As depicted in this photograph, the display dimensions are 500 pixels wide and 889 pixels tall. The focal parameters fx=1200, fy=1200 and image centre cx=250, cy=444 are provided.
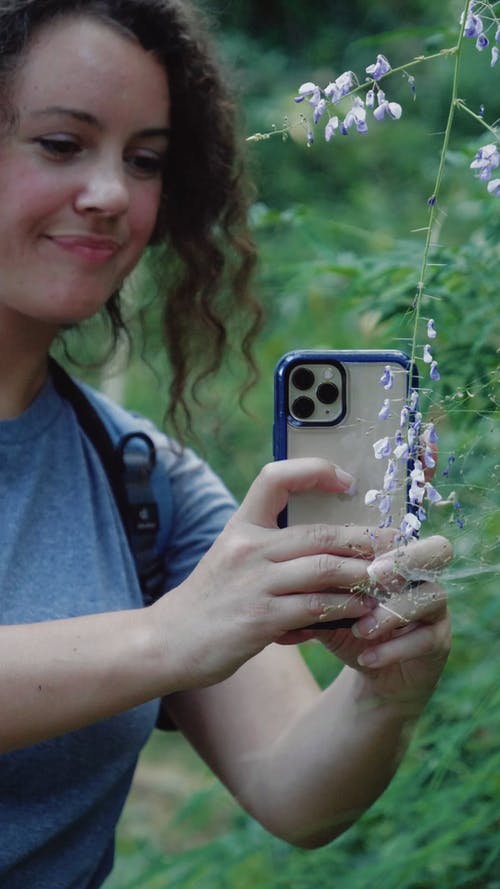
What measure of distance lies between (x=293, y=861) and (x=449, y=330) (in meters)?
0.86

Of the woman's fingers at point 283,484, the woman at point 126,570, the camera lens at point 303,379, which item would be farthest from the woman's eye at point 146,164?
the woman's fingers at point 283,484

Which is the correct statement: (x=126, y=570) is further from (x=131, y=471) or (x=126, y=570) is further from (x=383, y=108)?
(x=383, y=108)

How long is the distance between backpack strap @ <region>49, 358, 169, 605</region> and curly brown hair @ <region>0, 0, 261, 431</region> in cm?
12

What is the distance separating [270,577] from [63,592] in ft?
1.76

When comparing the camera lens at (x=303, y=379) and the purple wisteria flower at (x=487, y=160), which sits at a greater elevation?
the purple wisteria flower at (x=487, y=160)

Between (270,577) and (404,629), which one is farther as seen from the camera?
(404,629)

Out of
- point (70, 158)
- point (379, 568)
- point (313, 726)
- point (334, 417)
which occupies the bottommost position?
point (313, 726)

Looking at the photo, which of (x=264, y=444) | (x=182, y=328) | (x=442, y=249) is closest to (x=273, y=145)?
(x=264, y=444)

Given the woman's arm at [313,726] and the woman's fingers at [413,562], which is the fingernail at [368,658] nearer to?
the woman's arm at [313,726]

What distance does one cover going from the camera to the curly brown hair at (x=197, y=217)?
1604 mm

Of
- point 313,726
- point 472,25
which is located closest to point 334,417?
point 472,25

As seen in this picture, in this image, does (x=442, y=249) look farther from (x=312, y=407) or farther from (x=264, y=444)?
(x=264, y=444)

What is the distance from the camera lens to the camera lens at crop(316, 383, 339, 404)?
3.61 ft

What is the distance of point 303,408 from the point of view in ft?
3.63
